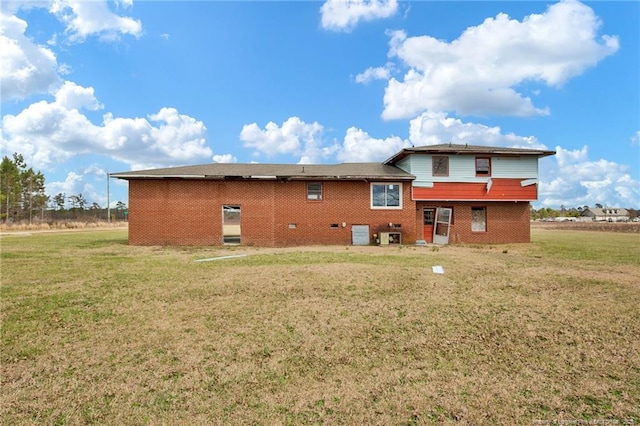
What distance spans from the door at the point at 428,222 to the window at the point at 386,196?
2214 millimetres

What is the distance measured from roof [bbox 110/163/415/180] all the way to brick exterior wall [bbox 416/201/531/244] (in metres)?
3.03

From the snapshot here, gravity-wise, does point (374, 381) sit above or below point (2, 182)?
below

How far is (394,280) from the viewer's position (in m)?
8.34

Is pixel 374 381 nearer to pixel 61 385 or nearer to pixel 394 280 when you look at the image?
pixel 61 385

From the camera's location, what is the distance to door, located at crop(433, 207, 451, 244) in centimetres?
1992

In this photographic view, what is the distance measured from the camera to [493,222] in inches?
796

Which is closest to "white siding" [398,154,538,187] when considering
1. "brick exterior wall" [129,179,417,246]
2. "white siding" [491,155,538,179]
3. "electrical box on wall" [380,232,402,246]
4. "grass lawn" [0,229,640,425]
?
"white siding" [491,155,538,179]

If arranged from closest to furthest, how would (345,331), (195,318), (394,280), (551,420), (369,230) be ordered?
(551,420)
(345,331)
(195,318)
(394,280)
(369,230)

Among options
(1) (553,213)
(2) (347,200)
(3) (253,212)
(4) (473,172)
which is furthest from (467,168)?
(1) (553,213)

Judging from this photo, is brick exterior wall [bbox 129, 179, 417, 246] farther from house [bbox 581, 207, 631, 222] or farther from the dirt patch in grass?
house [bbox 581, 207, 631, 222]

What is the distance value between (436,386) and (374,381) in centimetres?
64

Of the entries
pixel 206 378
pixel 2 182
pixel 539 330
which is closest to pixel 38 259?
pixel 206 378

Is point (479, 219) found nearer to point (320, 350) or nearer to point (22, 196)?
point (320, 350)

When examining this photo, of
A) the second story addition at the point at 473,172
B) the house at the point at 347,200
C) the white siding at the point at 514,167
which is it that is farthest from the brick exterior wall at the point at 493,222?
the white siding at the point at 514,167
